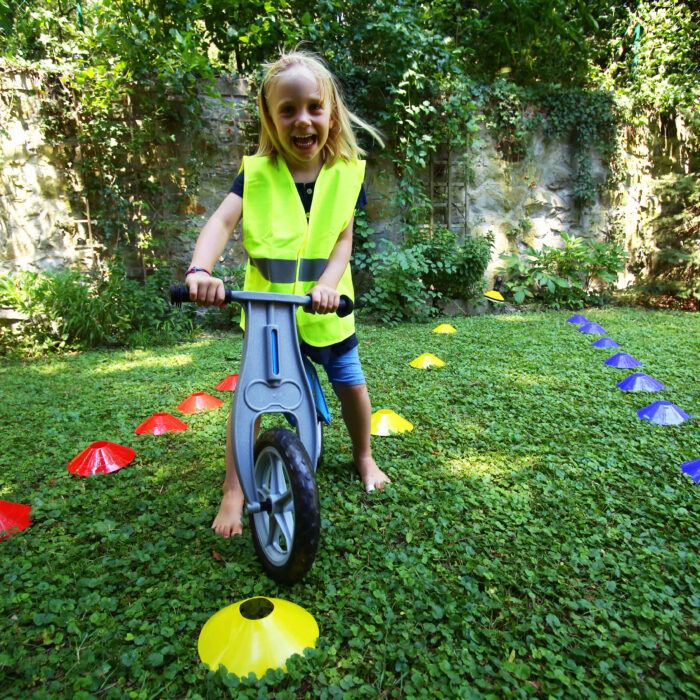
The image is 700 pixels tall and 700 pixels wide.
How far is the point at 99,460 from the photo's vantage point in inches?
91.9

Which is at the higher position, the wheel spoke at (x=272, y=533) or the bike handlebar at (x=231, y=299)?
the bike handlebar at (x=231, y=299)

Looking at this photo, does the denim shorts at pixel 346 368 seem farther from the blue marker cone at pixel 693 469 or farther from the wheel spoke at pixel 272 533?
the blue marker cone at pixel 693 469

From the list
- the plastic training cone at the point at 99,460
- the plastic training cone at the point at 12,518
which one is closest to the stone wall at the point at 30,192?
the plastic training cone at the point at 99,460

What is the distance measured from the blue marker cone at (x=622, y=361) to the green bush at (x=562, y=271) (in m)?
3.06

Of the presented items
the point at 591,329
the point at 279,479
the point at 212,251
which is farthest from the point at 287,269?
the point at 591,329

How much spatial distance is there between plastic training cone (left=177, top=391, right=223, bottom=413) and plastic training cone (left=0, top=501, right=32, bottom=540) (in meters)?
1.30

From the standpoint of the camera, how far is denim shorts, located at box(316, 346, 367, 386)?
1948 mm

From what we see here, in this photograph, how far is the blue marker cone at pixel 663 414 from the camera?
2.79 m

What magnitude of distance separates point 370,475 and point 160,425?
1.37 metres

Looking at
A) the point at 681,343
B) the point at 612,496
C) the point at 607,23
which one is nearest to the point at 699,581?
the point at 612,496

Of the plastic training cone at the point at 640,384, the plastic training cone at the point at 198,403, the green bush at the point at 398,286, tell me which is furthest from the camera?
the green bush at the point at 398,286

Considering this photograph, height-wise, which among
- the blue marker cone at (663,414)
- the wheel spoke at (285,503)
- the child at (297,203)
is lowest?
the blue marker cone at (663,414)

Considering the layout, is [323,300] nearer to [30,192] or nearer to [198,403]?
[198,403]

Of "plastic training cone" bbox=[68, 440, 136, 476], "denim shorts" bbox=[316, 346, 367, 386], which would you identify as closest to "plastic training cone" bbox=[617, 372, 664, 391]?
"denim shorts" bbox=[316, 346, 367, 386]
